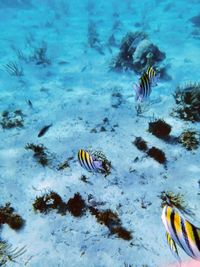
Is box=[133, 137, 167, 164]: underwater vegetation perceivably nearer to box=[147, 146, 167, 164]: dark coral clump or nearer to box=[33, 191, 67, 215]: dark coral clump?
box=[147, 146, 167, 164]: dark coral clump

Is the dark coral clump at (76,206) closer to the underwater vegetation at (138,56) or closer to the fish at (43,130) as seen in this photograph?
the fish at (43,130)

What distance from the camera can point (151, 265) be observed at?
471cm

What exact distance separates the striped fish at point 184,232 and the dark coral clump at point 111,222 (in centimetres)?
309

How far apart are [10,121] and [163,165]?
4.78 metres

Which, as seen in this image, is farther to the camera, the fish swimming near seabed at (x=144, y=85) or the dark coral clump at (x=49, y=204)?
the dark coral clump at (x=49, y=204)

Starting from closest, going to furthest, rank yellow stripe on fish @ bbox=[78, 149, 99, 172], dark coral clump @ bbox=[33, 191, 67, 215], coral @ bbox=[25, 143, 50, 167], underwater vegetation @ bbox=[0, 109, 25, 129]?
yellow stripe on fish @ bbox=[78, 149, 99, 172]
dark coral clump @ bbox=[33, 191, 67, 215]
coral @ bbox=[25, 143, 50, 167]
underwater vegetation @ bbox=[0, 109, 25, 129]

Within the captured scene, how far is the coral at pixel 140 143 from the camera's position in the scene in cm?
687

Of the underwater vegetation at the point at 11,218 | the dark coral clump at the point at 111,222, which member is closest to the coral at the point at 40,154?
the underwater vegetation at the point at 11,218

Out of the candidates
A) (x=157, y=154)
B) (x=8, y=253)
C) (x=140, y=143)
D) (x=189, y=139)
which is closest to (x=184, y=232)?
(x=8, y=253)

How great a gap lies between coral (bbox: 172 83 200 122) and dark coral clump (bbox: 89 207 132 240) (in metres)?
3.87

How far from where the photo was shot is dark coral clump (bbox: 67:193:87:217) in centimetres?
553

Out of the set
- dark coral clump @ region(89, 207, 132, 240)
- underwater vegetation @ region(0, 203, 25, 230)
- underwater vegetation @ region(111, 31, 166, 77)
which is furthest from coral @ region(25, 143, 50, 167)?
underwater vegetation @ region(111, 31, 166, 77)

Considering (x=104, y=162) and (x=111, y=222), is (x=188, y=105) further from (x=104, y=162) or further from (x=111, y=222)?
(x=111, y=222)

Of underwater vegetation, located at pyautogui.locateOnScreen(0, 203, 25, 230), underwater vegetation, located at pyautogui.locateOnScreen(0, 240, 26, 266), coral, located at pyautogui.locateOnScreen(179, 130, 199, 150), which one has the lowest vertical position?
underwater vegetation, located at pyautogui.locateOnScreen(0, 240, 26, 266)
